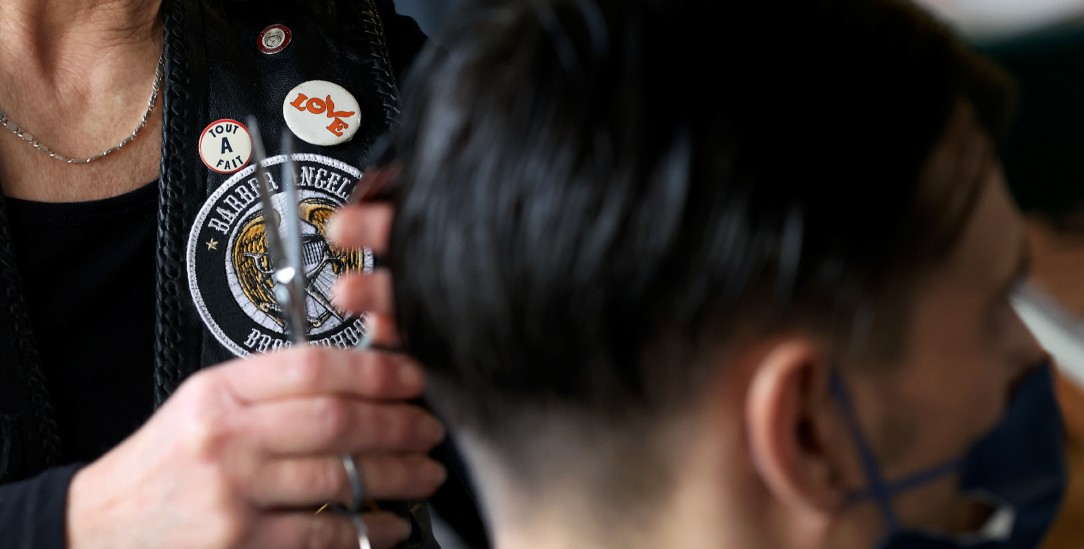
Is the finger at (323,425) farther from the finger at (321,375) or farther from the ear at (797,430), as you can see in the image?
the ear at (797,430)

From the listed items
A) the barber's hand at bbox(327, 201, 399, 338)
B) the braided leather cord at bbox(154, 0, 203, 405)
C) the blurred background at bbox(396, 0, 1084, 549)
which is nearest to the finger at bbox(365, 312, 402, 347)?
the barber's hand at bbox(327, 201, 399, 338)

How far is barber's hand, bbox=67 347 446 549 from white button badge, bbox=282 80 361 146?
0.46m

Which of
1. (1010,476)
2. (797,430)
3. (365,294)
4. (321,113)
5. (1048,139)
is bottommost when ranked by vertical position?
(1048,139)

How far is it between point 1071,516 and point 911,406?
0.58 meters

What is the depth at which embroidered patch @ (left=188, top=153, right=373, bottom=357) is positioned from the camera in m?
1.05

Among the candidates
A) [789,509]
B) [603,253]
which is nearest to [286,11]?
[603,253]

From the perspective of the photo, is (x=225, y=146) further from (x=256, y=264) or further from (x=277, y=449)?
(x=277, y=449)

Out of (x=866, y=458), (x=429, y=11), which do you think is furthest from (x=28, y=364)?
(x=429, y=11)

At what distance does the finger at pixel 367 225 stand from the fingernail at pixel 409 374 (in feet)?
0.28

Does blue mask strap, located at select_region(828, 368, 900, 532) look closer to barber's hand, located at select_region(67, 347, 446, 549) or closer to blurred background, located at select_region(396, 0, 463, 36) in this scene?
barber's hand, located at select_region(67, 347, 446, 549)

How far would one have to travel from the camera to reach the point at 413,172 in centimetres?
63

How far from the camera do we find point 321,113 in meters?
1.10

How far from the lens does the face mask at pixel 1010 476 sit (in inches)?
24.7

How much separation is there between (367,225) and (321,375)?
0.37ft
